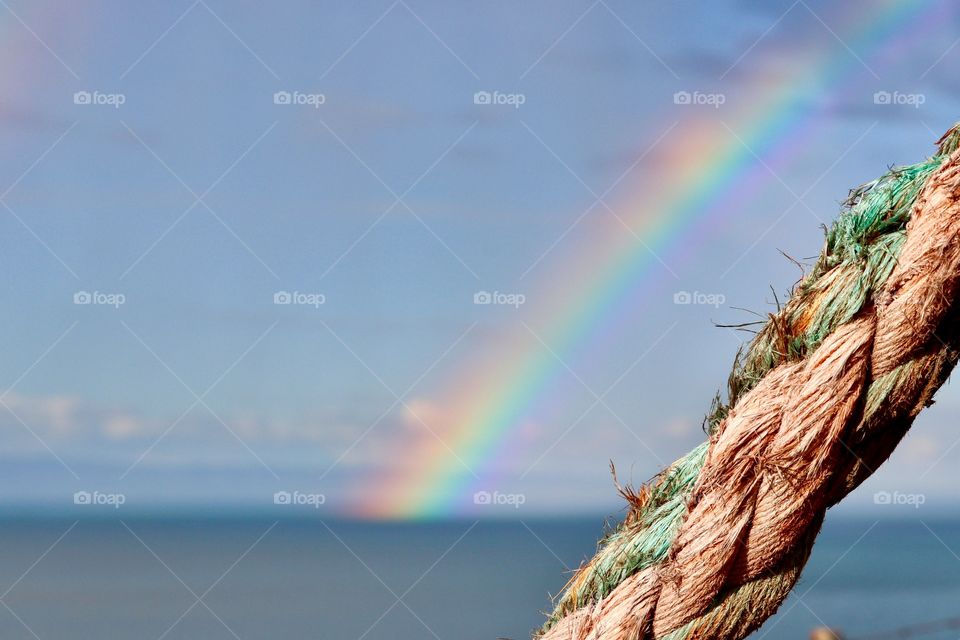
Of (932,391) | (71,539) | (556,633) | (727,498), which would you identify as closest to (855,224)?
(932,391)

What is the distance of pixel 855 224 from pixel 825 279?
9 centimetres

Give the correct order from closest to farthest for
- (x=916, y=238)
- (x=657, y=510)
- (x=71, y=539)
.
Answer: (x=916, y=238) → (x=657, y=510) → (x=71, y=539)

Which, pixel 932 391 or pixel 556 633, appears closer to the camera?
pixel 932 391

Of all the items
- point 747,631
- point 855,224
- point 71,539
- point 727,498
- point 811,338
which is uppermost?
point 71,539

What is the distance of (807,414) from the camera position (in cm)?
140

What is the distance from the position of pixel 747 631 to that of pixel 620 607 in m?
0.19

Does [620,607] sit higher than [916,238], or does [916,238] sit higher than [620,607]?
[916,238]

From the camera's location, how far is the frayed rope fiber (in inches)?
54.7

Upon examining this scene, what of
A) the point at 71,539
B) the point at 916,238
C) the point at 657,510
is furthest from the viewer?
the point at 71,539

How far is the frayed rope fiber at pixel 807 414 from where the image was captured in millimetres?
1391

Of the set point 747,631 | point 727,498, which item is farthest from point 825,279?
point 747,631

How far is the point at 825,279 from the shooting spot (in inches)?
55.9

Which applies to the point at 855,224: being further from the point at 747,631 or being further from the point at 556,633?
the point at 556,633

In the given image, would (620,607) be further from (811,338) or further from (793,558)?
(811,338)
